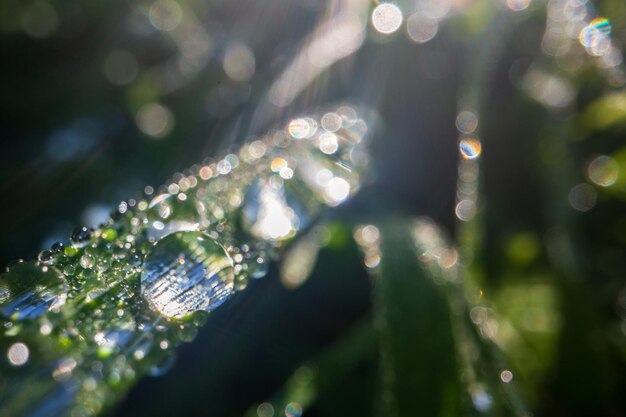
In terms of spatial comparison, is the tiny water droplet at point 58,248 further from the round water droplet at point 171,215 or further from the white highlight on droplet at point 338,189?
the white highlight on droplet at point 338,189

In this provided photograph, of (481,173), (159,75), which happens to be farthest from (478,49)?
(159,75)

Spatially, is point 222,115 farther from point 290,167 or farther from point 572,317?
point 572,317

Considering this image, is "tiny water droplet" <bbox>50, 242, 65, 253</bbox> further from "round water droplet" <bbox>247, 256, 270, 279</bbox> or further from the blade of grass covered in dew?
the blade of grass covered in dew

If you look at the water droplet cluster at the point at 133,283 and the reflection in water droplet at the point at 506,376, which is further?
the reflection in water droplet at the point at 506,376

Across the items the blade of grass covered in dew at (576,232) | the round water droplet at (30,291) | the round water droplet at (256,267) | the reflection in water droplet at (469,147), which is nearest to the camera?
the round water droplet at (30,291)

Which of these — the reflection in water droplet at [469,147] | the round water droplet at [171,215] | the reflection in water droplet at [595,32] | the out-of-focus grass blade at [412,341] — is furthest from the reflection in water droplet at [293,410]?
the reflection in water droplet at [595,32]

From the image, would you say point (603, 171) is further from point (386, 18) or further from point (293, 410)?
point (293, 410)

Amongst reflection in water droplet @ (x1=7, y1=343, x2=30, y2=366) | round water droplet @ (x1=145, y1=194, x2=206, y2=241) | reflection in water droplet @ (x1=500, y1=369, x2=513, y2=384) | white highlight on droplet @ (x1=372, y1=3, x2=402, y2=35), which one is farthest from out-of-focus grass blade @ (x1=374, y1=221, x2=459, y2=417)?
white highlight on droplet @ (x1=372, y1=3, x2=402, y2=35)

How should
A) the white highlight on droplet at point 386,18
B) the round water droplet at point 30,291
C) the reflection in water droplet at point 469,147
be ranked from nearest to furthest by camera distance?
the round water droplet at point 30,291, the reflection in water droplet at point 469,147, the white highlight on droplet at point 386,18

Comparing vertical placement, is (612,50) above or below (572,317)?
above
